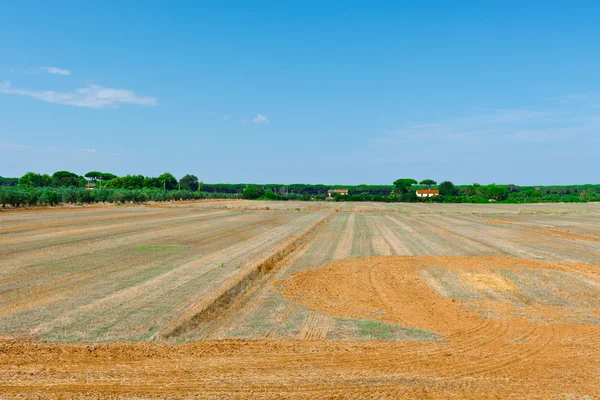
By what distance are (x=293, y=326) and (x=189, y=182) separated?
179507 millimetres

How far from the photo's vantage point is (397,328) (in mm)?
8328

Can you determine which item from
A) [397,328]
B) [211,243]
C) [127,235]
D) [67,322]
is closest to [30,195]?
[127,235]

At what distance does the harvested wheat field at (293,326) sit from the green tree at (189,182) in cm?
16643

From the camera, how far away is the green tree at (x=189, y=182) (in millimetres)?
179625

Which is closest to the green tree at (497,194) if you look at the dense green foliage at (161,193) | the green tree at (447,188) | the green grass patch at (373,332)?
the dense green foliage at (161,193)

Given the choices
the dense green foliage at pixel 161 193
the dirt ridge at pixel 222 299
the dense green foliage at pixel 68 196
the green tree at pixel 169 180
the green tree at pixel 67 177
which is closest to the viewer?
the dirt ridge at pixel 222 299

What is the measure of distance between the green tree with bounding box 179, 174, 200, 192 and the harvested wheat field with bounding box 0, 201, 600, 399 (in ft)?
546

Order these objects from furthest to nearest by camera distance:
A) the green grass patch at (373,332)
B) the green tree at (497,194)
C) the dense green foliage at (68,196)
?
the green tree at (497,194) < the dense green foliage at (68,196) < the green grass patch at (373,332)

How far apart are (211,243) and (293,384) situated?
53.3 feet

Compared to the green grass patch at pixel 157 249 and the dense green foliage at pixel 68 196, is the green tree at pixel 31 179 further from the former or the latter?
the green grass patch at pixel 157 249

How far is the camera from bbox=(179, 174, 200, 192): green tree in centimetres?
17962

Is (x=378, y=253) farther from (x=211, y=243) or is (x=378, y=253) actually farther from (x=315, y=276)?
(x=211, y=243)

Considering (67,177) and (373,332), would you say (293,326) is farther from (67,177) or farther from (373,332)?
(67,177)

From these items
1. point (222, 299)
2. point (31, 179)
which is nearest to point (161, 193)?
point (31, 179)
